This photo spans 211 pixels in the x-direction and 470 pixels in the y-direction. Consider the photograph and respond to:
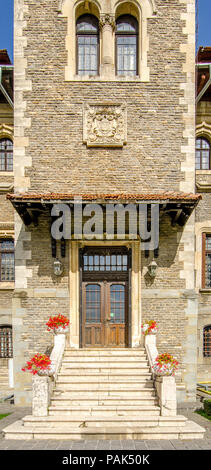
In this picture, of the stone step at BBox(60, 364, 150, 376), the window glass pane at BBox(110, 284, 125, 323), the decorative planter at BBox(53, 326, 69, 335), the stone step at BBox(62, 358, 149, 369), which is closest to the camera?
the stone step at BBox(60, 364, 150, 376)

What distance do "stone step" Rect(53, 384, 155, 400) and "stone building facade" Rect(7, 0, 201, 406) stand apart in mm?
1914

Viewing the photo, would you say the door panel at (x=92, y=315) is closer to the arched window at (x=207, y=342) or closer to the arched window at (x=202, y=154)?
the arched window at (x=207, y=342)

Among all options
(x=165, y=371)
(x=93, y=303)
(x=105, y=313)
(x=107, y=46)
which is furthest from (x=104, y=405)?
(x=107, y=46)

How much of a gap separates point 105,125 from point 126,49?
270 cm

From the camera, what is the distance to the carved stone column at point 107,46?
38.9ft

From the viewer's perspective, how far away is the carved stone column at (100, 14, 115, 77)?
38.9ft

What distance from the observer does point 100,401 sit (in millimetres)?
9156

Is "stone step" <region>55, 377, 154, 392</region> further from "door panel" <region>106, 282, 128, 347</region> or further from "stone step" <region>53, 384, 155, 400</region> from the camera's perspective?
"door panel" <region>106, 282, 128, 347</region>

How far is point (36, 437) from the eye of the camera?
7879mm

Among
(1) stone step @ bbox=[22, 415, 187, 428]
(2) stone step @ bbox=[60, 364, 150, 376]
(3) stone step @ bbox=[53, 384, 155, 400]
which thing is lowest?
(1) stone step @ bbox=[22, 415, 187, 428]

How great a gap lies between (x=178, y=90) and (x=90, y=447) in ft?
32.2

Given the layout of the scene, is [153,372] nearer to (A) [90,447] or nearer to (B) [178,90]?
(A) [90,447]

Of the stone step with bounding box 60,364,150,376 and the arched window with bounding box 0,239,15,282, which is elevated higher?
the arched window with bounding box 0,239,15,282

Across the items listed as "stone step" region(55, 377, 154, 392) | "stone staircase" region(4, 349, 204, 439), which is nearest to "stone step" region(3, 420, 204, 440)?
"stone staircase" region(4, 349, 204, 439)
